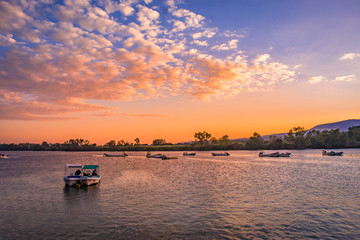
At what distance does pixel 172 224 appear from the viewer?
22.1 metres

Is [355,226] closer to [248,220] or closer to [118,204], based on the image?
[248,220]

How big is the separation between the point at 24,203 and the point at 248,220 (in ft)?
93.4

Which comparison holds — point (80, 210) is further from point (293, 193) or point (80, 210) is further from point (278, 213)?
point (293, 193)

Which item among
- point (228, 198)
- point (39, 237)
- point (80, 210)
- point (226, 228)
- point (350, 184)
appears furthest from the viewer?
point (350, 184)

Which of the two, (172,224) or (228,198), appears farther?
(228,198)

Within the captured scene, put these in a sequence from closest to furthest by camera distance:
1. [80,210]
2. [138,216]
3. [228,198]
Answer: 1. [138,216]
2. [80,210]
3. [228,198]

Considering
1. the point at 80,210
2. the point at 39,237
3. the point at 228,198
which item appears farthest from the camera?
the point at 228,198

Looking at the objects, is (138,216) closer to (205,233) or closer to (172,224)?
(172,224)

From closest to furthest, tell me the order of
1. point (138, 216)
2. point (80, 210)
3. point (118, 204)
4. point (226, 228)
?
point (226, 228), point (138, 216), point (80, 210), point (118, 204)

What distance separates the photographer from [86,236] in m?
19.5

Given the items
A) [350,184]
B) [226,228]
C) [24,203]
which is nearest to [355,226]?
[226,228]

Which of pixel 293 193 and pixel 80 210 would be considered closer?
pixel 80 210

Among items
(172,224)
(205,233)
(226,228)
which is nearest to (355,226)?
(226,228)

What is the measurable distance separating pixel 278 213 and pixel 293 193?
481 inches
